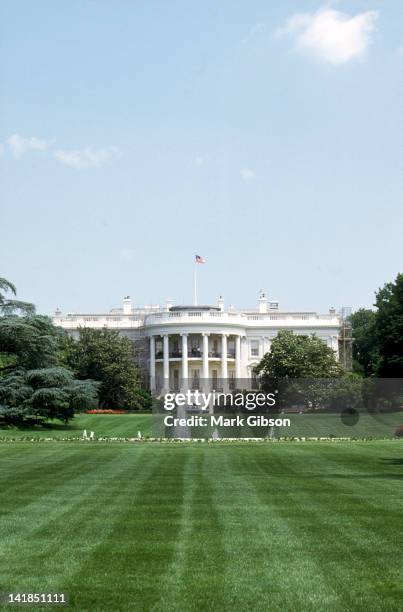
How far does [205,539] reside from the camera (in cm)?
1177

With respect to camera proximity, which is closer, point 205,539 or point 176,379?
point 205,539

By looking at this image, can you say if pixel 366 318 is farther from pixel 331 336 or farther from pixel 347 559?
pixel 347 559

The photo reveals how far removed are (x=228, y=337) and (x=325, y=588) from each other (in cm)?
9313

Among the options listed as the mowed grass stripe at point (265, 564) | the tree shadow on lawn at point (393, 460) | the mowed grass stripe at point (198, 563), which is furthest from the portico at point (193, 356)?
the mowed grass stripe at point (265, 564)

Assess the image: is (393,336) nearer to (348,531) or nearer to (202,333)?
(202,333)

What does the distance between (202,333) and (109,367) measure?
685 inches

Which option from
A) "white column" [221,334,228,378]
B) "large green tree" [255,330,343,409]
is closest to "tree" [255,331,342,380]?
"large green tree" [255,330,343,409]

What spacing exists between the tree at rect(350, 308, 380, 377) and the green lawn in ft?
292

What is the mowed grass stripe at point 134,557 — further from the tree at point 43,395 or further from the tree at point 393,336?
the tree at point 393,336

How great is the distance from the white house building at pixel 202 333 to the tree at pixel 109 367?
33.2ft

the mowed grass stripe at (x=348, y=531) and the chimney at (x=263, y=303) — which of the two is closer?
the mowed grass stripe at (x=348, y=531)

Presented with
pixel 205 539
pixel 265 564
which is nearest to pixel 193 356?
pixel 205 539

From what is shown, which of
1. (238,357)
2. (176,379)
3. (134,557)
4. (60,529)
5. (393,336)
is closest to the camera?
(134,557)

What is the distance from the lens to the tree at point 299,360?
3105 inches
